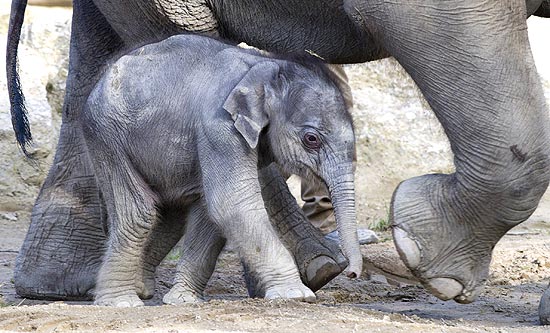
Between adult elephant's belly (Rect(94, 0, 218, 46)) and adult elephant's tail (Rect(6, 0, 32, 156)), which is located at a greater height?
adult elephant's belly (Rect(94, 0, 218, 46))

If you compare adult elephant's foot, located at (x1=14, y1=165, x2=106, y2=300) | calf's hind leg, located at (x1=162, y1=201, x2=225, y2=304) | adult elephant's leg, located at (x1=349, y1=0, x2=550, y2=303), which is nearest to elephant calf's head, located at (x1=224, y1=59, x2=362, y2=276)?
adult elephant's leg, located at (x1=349, y1=0, x2=550, y2=303)

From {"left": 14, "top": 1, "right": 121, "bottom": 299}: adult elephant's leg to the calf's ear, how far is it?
1359 millimetres

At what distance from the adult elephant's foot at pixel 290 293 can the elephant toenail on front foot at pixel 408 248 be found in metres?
0.29

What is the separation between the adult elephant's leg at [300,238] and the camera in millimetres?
4445

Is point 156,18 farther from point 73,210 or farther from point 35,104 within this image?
point 35,104

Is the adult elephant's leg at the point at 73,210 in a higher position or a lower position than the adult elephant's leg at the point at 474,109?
lower

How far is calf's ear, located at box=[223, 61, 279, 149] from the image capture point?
3.98 m

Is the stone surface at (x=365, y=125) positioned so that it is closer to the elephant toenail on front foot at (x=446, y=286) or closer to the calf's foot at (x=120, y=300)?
the calf's foot at (x=120, y=300)

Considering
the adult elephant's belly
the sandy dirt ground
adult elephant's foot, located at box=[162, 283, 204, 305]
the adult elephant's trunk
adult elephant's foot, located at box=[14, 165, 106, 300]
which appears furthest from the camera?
adult elephant's foot, located at box=[14, 165, 106, 300]

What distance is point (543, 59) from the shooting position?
793 cm

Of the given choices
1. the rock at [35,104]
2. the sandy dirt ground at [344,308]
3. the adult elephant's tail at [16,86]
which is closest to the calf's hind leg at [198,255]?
the sandy dirt ground at [344,308]

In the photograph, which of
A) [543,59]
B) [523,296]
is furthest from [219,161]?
[543,59]

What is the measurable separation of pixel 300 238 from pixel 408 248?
0.65 meters

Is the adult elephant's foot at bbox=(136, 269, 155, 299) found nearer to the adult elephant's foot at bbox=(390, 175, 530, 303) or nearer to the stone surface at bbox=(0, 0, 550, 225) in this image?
the adult elephant's foot at bbox=(390, 175, 530, 303)
